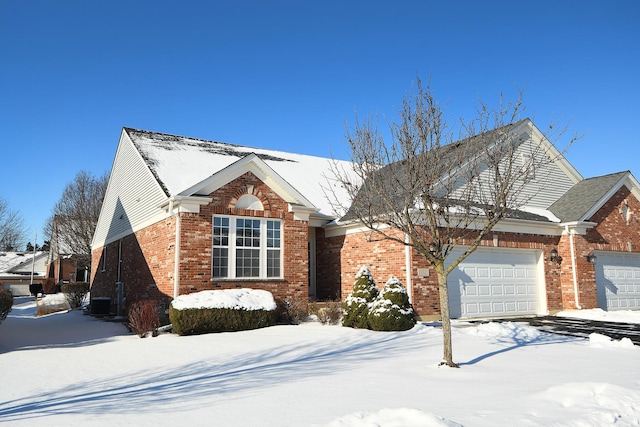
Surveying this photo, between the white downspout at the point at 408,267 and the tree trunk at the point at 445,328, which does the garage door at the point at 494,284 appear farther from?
the tree trunk at the point at 445,328

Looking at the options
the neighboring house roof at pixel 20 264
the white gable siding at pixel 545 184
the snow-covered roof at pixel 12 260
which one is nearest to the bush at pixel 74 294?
the white gable siding at pixel 545 184

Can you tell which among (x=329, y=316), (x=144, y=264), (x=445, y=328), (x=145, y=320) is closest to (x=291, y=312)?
(x=329, y=316)

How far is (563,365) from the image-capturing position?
9.20m

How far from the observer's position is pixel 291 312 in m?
15.8

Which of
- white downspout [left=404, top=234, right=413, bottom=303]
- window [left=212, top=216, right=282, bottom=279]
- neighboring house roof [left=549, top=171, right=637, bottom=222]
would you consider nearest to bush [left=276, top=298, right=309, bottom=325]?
window [left=212, top=216, right=282, bottom=279]

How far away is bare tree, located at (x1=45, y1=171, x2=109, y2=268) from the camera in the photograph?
122 ft

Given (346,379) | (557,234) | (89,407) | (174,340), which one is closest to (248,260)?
(174,340)

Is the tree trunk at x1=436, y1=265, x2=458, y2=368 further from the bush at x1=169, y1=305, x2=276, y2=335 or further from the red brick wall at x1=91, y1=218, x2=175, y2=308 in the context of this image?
the red brick wall at x1=91, y1=218, x2=175, y2=308

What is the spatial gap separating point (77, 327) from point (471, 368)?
Answer: 1295 centimetres

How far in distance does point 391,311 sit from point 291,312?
358 centimetres

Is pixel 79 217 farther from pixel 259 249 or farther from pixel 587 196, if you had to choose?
pixel 587 196

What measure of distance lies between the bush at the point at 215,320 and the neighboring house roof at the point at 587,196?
41.1 ft

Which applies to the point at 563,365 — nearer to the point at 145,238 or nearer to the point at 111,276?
the point at 145,238

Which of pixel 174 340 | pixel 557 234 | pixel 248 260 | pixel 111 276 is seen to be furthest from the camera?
pixel 111 276
